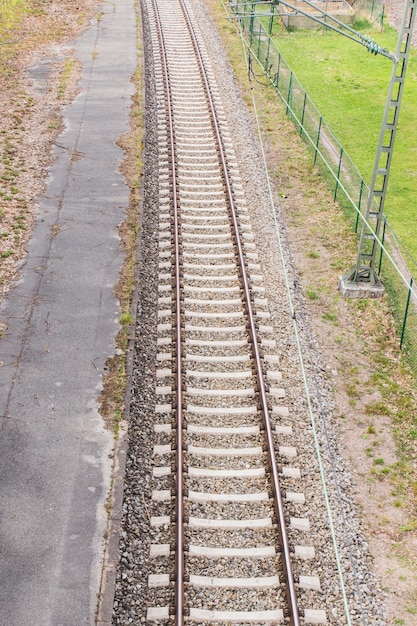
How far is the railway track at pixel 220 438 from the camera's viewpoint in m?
10.7

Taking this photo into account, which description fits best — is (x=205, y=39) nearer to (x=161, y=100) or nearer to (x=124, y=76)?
(x=124, y=76)

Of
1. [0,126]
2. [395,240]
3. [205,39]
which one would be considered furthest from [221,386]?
[205,39]

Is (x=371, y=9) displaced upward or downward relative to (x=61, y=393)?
upward

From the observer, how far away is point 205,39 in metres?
36.4

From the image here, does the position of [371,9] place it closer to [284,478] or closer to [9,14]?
[9,14]

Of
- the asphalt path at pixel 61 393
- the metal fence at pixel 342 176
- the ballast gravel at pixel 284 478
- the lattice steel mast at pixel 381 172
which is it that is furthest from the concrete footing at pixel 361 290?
the asphalt path at pixel 61 393

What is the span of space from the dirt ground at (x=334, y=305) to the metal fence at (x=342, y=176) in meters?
0.39

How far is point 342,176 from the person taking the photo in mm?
24562

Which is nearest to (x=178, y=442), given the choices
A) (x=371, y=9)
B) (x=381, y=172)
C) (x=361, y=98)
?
(x=381, y=172)

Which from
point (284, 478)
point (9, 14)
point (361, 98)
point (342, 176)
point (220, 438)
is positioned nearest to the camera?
point (284, 478)

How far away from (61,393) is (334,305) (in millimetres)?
7261

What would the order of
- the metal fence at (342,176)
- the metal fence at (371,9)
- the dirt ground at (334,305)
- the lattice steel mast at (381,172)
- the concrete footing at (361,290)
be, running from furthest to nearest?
1. the metal fence at (371,9)
2. the concrete footing at (361,290)
3. the metal fence at (342,176)
4. the lattice steel mast at (381,172)
5. the dirt ground at (334,305)

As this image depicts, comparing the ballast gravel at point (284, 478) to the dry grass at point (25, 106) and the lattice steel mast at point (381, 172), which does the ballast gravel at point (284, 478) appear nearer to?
the lattice steel mast at point (381, 172)

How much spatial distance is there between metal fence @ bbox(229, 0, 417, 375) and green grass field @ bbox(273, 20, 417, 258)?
0.54 meters
